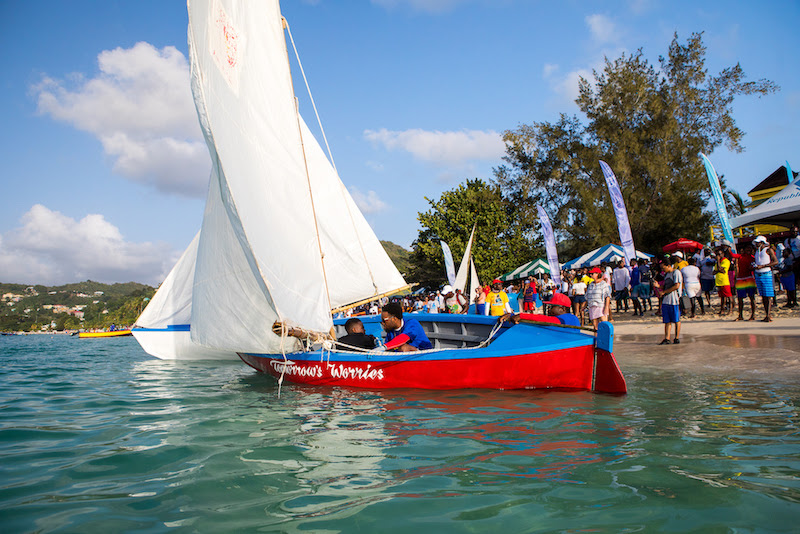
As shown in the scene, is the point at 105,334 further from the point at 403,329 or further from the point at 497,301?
the point at 403,329

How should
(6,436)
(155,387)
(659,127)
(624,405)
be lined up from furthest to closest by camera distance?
(659,127) < (155,387) < (624,405) < (6,436)

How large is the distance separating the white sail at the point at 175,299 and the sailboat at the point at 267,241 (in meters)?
7.59

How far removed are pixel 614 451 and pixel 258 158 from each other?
22.1ft

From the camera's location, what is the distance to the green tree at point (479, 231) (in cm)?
3812

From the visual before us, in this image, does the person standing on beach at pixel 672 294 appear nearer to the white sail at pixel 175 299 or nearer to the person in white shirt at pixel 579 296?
the person in white shirt at pixel 579 296

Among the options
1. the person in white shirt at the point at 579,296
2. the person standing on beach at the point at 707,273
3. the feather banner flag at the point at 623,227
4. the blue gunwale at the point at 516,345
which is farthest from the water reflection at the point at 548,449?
the feather banner flag at the point at 623,227

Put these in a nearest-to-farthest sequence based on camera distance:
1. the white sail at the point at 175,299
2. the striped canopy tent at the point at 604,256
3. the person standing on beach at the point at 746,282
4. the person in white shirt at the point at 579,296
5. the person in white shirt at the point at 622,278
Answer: the person standing on beach at the point at 746,282 → the white sail at the point at 175,299 → the person in white shirt at the point at 579,296 → the person in white shirt at the point at 622,278 → the striped canopy tent at the point at 604,256

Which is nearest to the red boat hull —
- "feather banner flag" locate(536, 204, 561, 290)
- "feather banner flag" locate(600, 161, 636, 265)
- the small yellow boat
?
"feather banner flag" locate(600, 161, 636, 265)

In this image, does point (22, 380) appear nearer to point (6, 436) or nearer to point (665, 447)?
point (6, 436)

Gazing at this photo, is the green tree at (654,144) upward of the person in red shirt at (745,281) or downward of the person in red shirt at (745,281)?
upward

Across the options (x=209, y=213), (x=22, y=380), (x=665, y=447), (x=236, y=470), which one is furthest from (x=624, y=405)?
(x=22, y=380)

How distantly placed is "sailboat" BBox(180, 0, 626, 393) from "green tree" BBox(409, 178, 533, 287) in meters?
29.4

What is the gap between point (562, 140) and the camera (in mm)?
34219

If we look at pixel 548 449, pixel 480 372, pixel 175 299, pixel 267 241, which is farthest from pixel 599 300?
pixel 175 299
